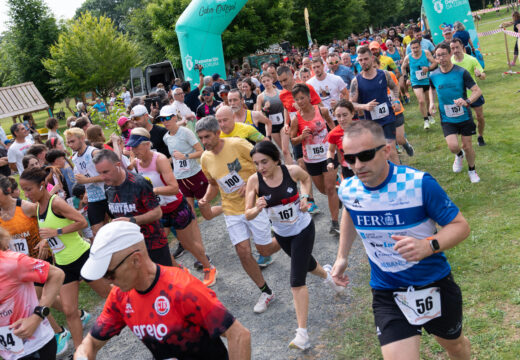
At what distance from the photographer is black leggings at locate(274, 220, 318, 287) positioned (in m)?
4.46

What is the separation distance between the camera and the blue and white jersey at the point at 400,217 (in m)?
→ 2.79

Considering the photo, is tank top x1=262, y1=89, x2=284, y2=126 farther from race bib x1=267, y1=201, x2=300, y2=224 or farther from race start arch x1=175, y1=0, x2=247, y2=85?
race start arch x1=175, y1=0, x2=247, y2=85

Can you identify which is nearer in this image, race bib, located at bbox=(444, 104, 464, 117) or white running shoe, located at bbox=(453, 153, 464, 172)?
race bib, located at bbox=(444, 104, 464, 117)

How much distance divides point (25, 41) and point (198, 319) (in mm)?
47913

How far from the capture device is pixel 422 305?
9.46 feet

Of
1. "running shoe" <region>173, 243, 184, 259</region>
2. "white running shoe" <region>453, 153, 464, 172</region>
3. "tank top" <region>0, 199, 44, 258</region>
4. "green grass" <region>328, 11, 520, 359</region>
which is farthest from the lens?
"white running shoe" <region>453, 153, 464, 172</region>

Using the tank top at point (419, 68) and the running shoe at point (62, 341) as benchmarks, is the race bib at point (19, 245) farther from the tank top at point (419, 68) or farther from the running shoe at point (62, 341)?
the tank top at point (419, 68)

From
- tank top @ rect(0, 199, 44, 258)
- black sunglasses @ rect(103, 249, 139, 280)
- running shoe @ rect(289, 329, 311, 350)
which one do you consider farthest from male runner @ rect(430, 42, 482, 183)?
black sunglasses @ rect(103, 249, 139, 280)

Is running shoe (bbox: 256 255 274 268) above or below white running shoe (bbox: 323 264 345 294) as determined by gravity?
below

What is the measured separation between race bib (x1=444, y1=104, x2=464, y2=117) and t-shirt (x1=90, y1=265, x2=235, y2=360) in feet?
19.8

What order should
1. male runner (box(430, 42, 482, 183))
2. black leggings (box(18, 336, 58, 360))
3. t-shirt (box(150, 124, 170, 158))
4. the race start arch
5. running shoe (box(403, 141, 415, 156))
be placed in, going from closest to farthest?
black leggings (box(18, 336, 58, 360)) → male runner (box(430, 42, 482, 183)) → t-shirt (box(150, 124, 170, 158)) → running shoe (box(403, 141, 415, 156)) → the race start arch

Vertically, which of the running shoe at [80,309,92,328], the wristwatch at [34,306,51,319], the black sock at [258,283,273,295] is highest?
the wristwatch at [34,306,51,319]

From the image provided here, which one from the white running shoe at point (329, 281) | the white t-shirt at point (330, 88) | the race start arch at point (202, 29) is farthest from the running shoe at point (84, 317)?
the race start arch at point (202, 29)

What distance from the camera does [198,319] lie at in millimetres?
2400
